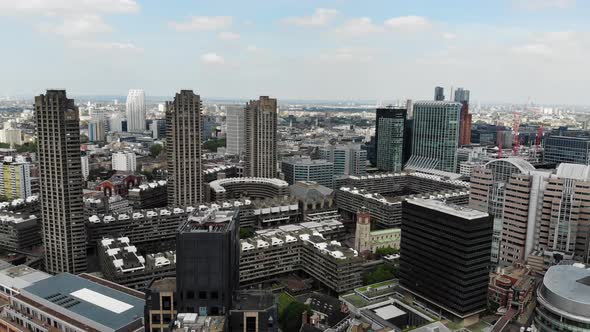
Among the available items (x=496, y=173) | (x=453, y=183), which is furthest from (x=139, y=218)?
(x=453, y=183)

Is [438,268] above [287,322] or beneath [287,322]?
above

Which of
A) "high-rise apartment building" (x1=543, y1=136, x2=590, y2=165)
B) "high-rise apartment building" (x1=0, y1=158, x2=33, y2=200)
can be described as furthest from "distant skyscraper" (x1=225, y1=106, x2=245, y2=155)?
"high-rise apartment building" (x1=543, y1=136, x2=590, y2=165)

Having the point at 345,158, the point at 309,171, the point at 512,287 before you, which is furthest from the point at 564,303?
the point at 345,158

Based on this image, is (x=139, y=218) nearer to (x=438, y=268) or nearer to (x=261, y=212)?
(x=261, y=212)

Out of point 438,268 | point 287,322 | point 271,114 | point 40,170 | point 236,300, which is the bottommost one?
point 287,322

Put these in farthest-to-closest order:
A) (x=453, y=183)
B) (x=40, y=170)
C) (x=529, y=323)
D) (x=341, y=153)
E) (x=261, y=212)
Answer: (x=341, y=153), (x=453, y=183), (x=261, y=212), (x=40, y=170), (x=529, y=323)

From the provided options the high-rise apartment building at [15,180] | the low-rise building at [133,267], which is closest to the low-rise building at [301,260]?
the low-rise building at [133,267]

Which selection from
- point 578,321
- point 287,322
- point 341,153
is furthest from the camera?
point 341,153
